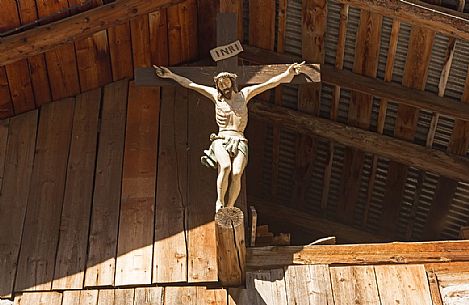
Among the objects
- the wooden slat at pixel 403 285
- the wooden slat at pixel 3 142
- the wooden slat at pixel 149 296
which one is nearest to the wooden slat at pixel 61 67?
the wooden slat at pixel 3 142

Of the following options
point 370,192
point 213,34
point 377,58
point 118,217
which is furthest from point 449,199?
point 118,217

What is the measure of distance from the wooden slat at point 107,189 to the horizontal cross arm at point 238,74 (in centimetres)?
53

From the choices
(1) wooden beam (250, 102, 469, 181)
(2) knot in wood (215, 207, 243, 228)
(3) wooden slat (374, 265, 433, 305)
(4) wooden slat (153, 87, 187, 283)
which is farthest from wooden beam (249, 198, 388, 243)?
(2) knot in wood (215, 207, 243, 228)

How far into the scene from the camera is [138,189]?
7.70 m

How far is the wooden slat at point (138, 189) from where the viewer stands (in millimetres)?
7215

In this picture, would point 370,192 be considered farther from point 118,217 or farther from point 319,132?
point 118,217

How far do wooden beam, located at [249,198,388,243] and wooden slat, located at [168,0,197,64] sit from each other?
1.87m

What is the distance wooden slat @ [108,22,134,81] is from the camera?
824cm

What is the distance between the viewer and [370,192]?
9.54 metres

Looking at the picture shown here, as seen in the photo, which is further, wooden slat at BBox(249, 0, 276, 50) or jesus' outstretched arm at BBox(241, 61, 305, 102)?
wooden slat at BBox(249, 0, 276, 50)

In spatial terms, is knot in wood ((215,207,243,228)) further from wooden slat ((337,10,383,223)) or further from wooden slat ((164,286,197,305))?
wooden slat ((337,10,383,223))

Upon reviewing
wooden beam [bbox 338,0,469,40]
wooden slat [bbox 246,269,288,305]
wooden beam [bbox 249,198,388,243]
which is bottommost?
wooden beam [bbox 249,198,388,243]

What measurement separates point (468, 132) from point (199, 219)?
242cm

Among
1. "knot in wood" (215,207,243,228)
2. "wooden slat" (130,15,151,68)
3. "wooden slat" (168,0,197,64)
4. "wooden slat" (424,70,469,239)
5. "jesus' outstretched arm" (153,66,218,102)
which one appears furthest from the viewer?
"wooden slat" (424,70,469,239)
